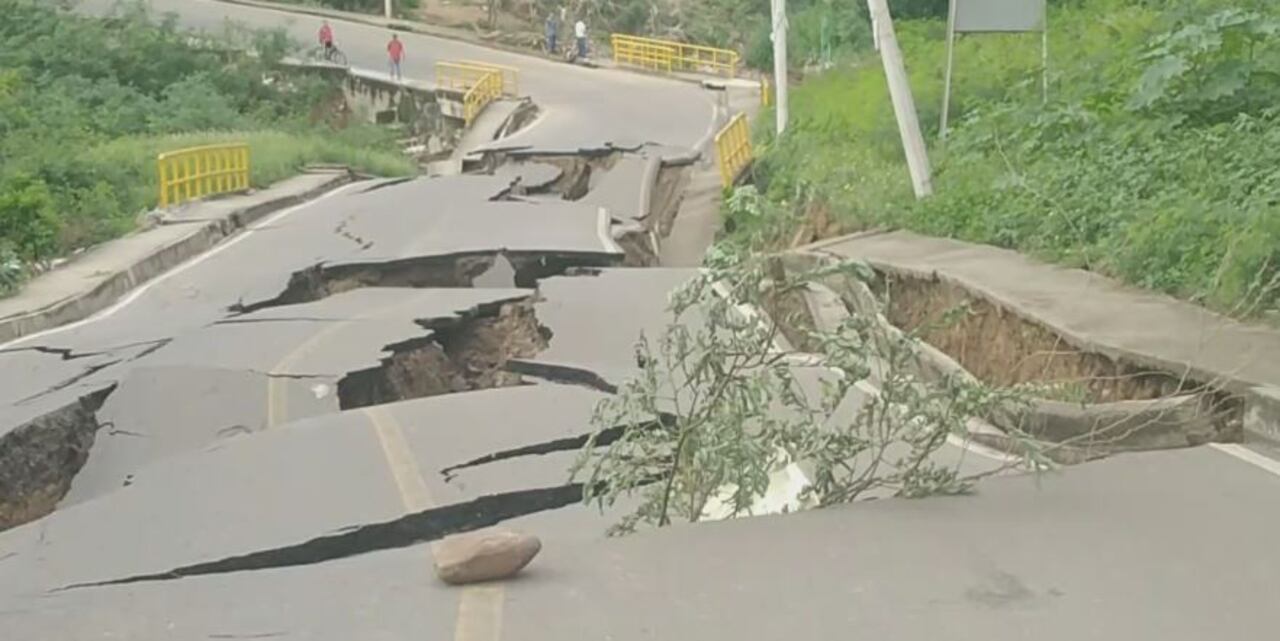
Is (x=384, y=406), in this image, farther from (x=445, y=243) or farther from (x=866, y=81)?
(x=866, y=81)

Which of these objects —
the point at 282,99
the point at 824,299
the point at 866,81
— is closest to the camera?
the point at 824,299

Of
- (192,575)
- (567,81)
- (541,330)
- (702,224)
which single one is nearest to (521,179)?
(702,224)

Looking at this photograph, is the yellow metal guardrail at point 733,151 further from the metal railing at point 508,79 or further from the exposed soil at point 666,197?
the metal railing at point 508,79

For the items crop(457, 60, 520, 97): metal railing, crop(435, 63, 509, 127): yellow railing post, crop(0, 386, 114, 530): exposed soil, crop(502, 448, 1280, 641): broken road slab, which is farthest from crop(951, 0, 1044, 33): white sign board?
crop(457, 60, 520, 97): metal railing

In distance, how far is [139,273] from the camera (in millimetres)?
16344

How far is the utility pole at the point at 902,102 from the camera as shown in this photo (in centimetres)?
1457

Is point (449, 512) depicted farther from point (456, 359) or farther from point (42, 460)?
point (456, 359)

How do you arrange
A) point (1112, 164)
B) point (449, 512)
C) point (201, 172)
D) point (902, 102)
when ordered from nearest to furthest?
point (449, 512), point (1112, 164), point (902, 102), point (201, 172)

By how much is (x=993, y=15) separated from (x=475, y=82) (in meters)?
25.9

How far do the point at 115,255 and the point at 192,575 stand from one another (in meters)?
12.3

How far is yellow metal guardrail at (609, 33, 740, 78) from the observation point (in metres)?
45.7

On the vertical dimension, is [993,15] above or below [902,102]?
above

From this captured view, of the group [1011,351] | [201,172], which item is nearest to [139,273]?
[201,172]

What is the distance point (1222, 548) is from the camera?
16.3 ft
